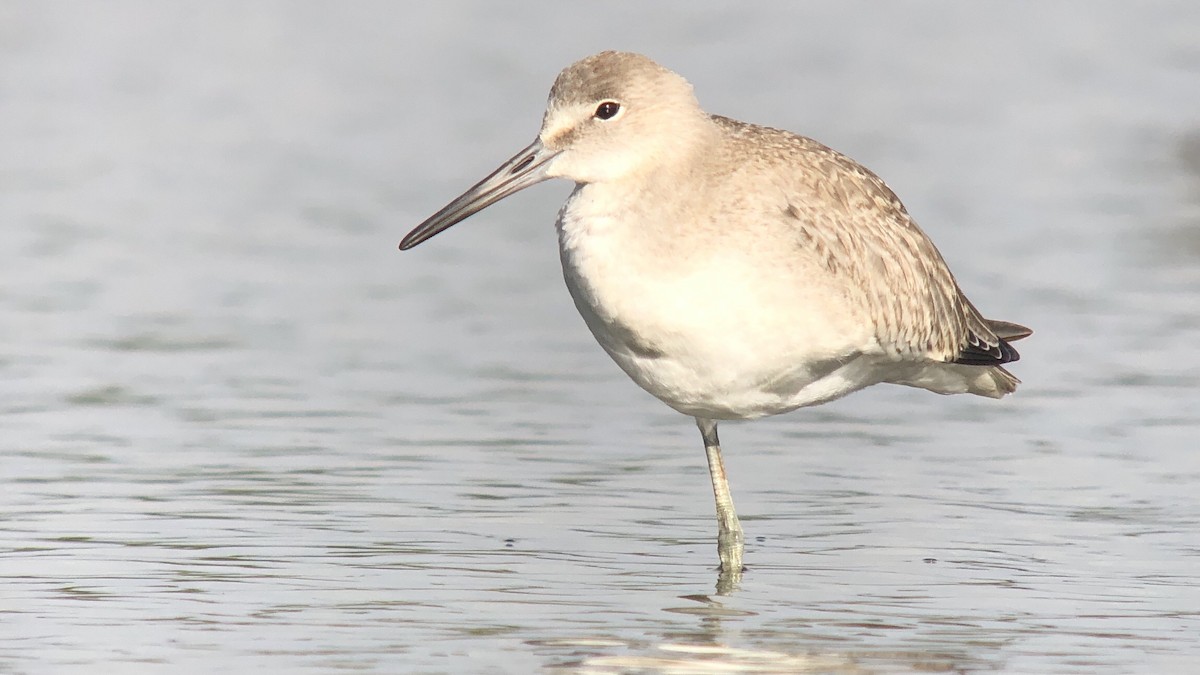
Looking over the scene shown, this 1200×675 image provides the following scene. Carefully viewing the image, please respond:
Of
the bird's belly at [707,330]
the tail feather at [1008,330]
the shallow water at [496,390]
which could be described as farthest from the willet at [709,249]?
the tail feather at [1008,330]

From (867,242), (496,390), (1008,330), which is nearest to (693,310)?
(867,242)

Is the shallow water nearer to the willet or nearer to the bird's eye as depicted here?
the willet

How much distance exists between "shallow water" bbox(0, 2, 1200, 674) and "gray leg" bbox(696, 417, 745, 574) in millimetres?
96

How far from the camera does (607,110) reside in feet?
25.9

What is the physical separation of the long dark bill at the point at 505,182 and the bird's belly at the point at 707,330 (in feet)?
1.44

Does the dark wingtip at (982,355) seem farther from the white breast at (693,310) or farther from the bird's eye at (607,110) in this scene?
the bird's eye at (607,110)

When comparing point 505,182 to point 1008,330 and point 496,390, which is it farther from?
point 496,390

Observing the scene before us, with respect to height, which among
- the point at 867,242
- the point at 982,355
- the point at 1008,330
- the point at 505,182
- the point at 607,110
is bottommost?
the point at 982,355

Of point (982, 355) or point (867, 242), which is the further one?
point (982, 355)

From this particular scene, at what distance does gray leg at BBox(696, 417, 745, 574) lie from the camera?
27.1 ft

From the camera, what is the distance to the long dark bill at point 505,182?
26.3 feet

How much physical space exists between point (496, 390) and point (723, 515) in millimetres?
2673

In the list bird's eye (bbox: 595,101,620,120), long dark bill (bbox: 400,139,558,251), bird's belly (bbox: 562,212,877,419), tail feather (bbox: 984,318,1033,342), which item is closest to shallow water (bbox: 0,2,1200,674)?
tail feather (bbox: 984,318,1033,342)

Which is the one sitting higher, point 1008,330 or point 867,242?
point 867,242
